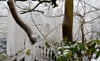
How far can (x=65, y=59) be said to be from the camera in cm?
119

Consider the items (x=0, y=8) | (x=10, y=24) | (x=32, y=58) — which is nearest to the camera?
(x=32, y=58)

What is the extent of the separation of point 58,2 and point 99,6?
25.9 inches

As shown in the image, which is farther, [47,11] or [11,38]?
[47,11]

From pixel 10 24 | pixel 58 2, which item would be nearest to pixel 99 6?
pixel 58 2

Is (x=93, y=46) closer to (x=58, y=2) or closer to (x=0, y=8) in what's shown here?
(x=58, y=2)

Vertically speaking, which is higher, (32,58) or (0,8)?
(0,8)

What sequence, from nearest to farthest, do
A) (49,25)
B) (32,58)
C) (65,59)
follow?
1. (65,59)
2. (32,58)
3. (49,25)

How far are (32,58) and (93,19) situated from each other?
138 centimetres

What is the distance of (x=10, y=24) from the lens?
2.97 m

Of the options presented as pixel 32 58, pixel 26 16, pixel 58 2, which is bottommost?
pixel 32 58

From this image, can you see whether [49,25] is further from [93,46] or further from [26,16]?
[93,46]

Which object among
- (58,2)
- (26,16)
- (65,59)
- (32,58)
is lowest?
(32,58)

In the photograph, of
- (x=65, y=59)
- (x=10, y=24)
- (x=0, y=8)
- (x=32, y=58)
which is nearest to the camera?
(x=65, y=59)

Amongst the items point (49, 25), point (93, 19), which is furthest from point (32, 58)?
point (93, 19)
